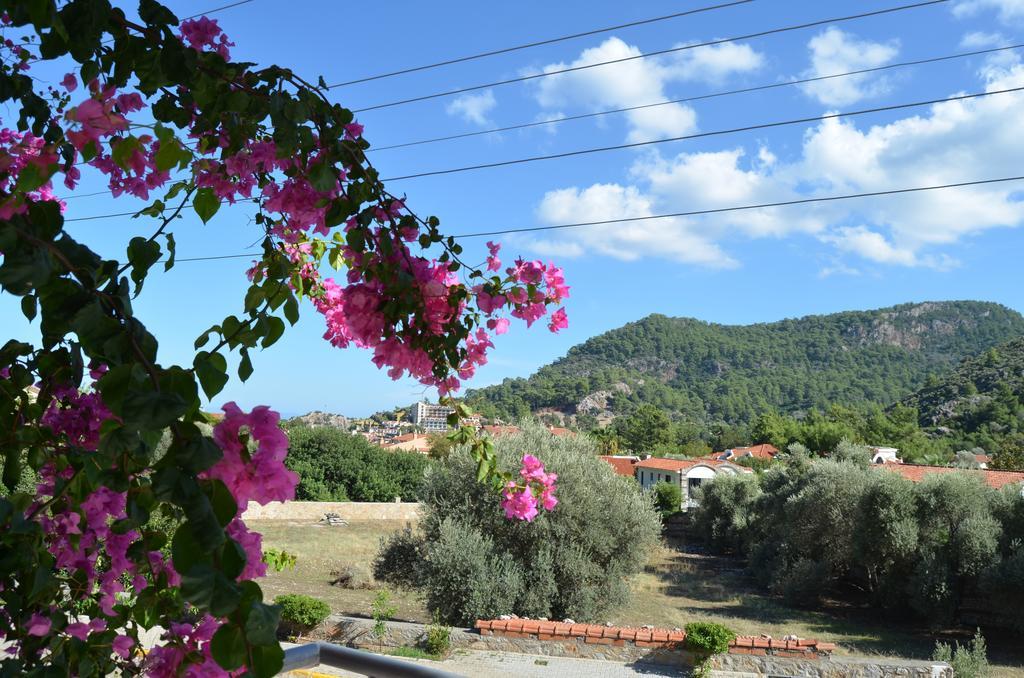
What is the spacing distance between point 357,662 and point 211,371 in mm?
1111

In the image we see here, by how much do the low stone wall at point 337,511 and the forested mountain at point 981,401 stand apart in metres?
41.9

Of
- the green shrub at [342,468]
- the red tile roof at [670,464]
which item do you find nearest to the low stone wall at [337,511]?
the green shrub at [342,468]

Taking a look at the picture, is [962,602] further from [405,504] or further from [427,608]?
[405,504]

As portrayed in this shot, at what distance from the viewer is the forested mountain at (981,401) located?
193ft

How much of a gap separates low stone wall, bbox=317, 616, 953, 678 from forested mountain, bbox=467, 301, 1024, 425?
294 ft

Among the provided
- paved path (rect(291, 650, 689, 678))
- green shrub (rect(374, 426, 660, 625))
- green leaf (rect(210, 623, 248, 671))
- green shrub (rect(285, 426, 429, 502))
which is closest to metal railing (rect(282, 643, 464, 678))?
Result: green leaf (rect(210, 623, 248, 671))

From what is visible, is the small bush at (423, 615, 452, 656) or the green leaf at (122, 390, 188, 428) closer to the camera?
the green leaf at (122, 390, 188, 428)

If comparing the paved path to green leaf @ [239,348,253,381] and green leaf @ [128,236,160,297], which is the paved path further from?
green leaf @ [128,236,160,297]

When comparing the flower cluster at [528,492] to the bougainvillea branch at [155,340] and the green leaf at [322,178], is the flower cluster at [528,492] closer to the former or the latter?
the bougainvillea branch at [155,340]

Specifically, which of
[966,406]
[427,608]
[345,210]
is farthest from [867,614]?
[966,406]

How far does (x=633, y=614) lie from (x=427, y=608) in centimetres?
377

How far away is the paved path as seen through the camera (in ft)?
27.0

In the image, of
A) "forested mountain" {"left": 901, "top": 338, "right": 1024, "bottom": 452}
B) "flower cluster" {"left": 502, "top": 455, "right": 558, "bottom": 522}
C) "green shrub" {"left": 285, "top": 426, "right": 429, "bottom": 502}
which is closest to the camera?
"flower cluster" {"left": 502, "top": 455, "right": 558, "bottom": 522}

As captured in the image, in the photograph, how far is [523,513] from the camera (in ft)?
7.11
